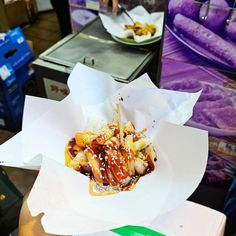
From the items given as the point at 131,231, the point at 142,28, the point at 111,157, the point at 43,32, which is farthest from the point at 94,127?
the point at 43,32

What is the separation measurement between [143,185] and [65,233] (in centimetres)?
15

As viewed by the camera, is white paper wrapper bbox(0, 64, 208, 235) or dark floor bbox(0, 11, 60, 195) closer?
white paper wrapper bbox(0, 64, 208, 235)

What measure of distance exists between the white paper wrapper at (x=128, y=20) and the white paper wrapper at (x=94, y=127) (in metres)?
0.86

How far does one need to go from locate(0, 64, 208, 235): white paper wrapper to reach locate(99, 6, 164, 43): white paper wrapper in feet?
2.84

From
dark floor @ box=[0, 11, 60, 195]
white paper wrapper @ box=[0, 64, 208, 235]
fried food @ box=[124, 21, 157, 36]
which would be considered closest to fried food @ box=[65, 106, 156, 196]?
white paper wrapper @ box=[0, 64, 208, 235]

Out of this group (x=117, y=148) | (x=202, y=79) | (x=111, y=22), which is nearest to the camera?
(x=117, y=148)

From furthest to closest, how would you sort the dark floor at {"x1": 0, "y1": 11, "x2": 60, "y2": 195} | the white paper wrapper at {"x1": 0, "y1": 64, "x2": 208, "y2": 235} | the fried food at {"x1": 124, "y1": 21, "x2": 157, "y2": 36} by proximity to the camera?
1. the dark floor at {"x1": 0, "y1": 11, "x2": 60, "y2": 195}
2. the fried food at {"x1": 124, "y1": 21, "x2": 157, "y2": 36}
3. the white paper wrapper at {"x1": 0, "y1": 64, "x2": 208, "y2": 235}

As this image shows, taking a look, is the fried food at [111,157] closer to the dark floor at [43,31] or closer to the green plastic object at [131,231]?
the green plastic object at [131,231]

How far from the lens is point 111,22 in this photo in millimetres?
1560

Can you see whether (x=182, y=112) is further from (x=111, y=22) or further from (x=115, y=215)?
(x=111, y=22)

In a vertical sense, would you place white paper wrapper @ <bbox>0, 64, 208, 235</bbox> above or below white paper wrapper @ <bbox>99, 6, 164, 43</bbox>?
above

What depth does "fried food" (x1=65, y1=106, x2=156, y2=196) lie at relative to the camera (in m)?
0.56

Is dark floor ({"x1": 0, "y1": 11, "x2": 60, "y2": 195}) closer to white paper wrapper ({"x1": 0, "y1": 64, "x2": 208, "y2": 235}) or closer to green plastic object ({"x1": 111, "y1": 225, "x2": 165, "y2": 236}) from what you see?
white paper wrapper ({"x1": 0, "y1": 64, "x2": 208, "y2": 235})

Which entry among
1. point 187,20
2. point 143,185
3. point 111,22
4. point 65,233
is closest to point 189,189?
point 143,185
